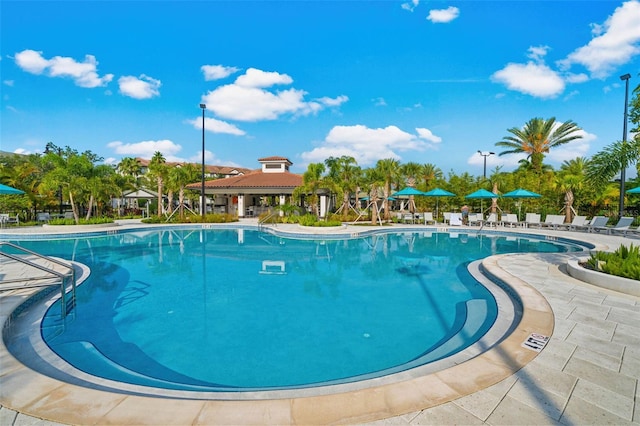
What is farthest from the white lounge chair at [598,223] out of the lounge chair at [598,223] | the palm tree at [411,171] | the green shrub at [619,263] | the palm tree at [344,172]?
the palm tree at [411,171]

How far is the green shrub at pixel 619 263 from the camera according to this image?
20.3 ft

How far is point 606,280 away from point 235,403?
7715mm

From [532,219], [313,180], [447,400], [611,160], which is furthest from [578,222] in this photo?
[447,400]

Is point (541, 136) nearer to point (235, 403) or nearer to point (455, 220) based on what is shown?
point (455, 220)

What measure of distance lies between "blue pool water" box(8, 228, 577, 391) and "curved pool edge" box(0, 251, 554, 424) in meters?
1.08

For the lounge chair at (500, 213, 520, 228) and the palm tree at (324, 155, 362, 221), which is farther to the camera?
the palm tree at (324, 155, 362, 221)

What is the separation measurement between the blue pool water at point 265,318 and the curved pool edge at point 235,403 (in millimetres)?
1082

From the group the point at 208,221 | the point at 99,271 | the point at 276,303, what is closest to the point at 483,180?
the point at 208,221

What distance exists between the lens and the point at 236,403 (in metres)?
2.74

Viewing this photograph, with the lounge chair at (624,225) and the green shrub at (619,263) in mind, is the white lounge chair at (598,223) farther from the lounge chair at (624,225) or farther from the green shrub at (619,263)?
the green shrub at (619,263)

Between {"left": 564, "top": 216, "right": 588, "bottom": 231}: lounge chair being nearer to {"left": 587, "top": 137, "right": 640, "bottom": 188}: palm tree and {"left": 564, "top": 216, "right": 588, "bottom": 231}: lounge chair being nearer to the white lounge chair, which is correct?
the white lounge chair

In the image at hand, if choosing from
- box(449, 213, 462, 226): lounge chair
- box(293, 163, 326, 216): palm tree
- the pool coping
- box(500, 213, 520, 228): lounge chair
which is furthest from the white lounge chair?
the pool coping

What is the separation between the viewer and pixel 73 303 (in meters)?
6.26

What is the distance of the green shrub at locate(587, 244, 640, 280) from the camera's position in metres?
6.20
